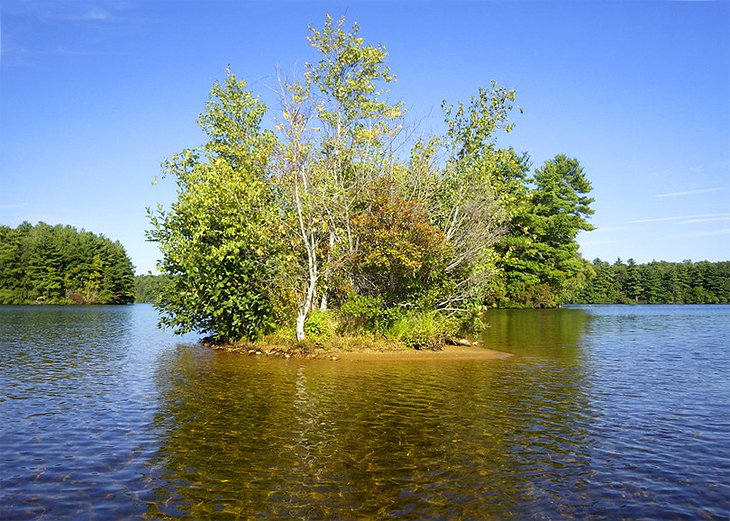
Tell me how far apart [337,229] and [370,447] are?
1789 cm

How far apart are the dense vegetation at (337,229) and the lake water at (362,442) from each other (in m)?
6.26

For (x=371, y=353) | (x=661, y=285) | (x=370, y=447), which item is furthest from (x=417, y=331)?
(x=661, y=285)

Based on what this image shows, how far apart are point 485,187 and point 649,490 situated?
77.2 feet

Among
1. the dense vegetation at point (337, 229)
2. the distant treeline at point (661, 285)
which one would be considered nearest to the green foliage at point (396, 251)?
the dense vegetation at point (337, 229)

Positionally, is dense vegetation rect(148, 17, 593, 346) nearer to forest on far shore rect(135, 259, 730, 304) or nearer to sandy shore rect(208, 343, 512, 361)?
sandy shore rect(208, 343, 512, 361)

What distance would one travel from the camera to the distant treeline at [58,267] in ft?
332

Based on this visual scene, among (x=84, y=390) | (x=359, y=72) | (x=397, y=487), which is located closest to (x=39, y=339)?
(x=84, y=390)

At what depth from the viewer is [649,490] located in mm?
8508

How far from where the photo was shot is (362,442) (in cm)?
1106

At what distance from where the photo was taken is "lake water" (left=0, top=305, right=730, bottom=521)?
312 inches

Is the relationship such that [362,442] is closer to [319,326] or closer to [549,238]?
[319,326]

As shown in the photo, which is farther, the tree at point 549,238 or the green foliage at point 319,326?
the tree at point 549,238

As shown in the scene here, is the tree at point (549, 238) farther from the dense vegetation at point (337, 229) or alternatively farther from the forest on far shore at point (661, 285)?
the forest on far shore at point (661, 285)

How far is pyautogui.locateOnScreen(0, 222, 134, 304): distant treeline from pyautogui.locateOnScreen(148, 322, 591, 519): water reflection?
98452 mm
